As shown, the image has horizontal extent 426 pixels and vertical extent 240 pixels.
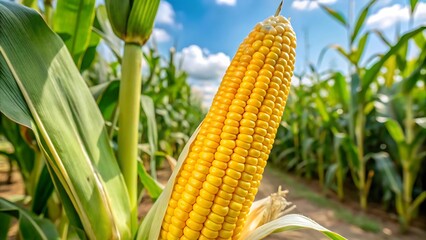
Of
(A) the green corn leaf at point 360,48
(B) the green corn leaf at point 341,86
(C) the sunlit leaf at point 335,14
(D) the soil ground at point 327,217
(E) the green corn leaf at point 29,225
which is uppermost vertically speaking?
(C) the sunlit leaf at point 335,14

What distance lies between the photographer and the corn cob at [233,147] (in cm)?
56

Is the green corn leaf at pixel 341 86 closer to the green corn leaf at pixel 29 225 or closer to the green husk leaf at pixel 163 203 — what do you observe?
the green husk leaf at pixel 163 203

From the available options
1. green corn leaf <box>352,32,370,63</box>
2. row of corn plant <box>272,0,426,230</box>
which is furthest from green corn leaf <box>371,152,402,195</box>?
green corn leaf <box>352,32,370,63</box>

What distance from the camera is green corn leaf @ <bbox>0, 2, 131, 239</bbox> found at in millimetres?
526

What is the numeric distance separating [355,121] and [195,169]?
2537 millimetres

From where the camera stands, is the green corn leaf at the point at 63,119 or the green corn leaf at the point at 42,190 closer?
the green corn leaf at the point at 63,119

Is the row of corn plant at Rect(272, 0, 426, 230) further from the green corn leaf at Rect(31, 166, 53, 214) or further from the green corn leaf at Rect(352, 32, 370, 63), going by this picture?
the green corn leaf at Rect(31, 166, 53, 214)

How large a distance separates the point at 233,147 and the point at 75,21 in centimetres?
56

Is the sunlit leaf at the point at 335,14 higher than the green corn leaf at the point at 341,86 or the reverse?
higher

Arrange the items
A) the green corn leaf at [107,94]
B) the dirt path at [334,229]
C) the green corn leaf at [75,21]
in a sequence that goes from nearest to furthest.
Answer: the green corn leaf at [75,21], the green corn leaf at [107,94], the dirt path at [334,229]

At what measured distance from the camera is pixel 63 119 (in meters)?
0.57

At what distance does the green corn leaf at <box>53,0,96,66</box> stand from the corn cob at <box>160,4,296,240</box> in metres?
0.44

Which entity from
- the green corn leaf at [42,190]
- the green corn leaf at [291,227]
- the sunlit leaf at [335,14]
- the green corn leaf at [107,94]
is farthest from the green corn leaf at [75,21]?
the sunlit leaf at [335,14]

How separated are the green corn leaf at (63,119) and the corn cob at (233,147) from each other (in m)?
0.13
